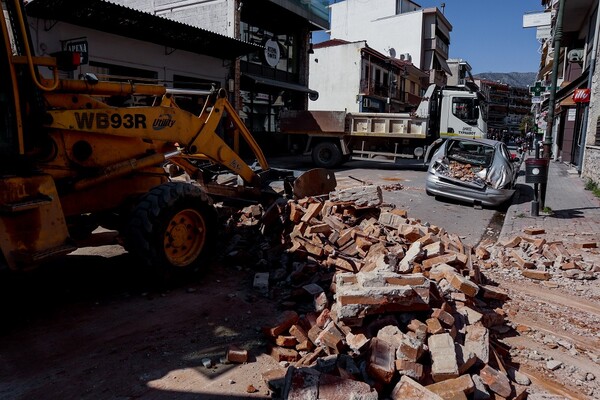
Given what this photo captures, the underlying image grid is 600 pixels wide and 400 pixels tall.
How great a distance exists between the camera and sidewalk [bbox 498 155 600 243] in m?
7.97

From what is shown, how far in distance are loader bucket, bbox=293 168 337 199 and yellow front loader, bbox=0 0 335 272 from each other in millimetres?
1746

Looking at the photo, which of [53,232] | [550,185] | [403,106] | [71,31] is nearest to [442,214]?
[550,185]

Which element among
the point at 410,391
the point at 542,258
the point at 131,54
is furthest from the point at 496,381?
the point at 131,54

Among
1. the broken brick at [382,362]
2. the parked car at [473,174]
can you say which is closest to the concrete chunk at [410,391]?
the broken brick at [382,362]

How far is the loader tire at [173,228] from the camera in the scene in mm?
4824

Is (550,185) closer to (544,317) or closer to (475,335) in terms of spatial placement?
(544,317)

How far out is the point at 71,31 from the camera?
→ 12.7 meters

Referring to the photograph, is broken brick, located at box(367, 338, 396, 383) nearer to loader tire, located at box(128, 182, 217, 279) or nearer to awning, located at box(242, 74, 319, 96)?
loader tire, located at box(128, 182, 217, 279)

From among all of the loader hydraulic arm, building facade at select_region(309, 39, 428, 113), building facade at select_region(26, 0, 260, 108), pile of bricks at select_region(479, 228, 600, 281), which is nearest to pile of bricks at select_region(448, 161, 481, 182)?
pile of bricks at select_region(479, 228, 600, 281)

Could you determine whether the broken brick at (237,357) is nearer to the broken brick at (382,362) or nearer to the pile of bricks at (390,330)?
the pile of bricks at (390,330)

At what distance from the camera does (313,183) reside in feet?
27.0

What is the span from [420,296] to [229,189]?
175 inches

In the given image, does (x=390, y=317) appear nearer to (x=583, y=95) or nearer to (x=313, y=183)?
(x=313, y=183)

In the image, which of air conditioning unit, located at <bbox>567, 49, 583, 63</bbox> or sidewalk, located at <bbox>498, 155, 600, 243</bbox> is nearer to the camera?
sidewalk, located at <bbox>498, 155, 600, 243</bbox>
